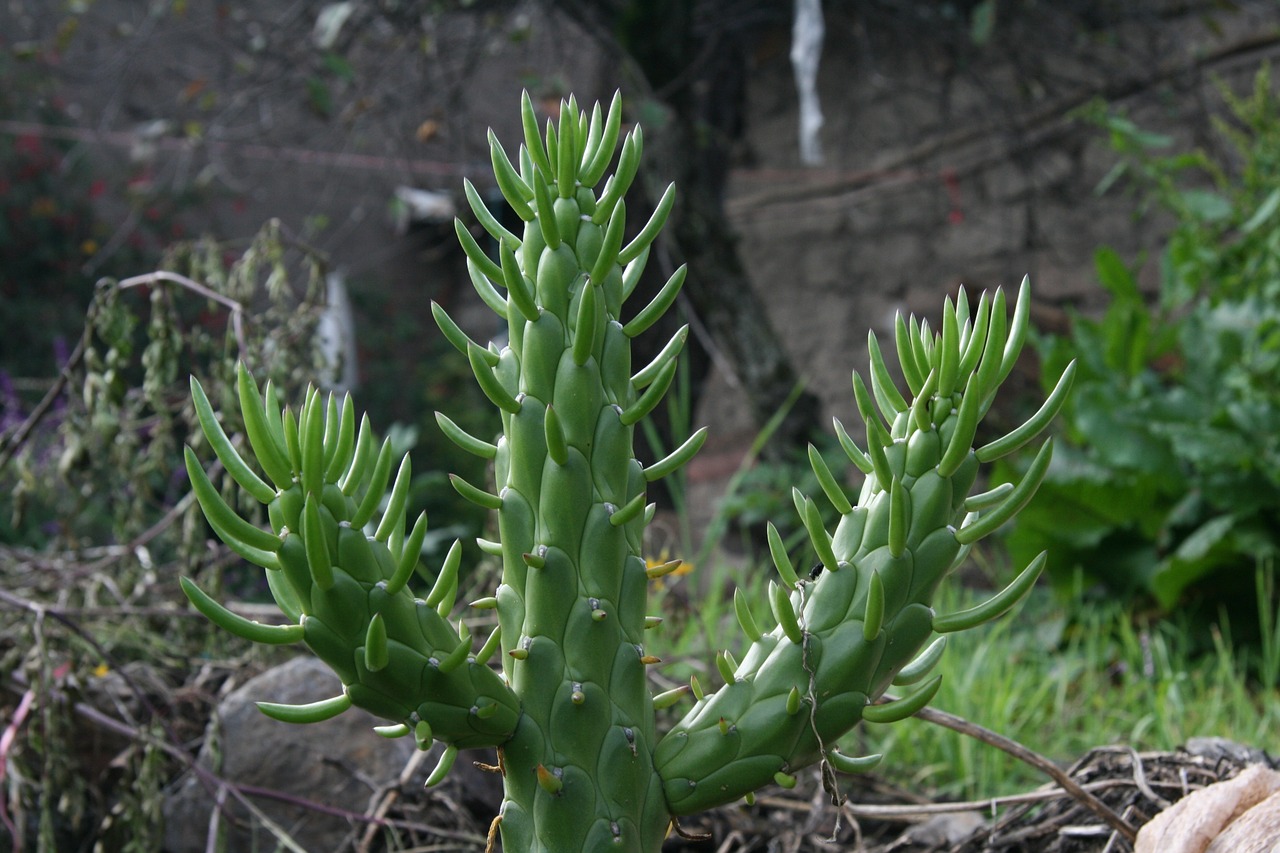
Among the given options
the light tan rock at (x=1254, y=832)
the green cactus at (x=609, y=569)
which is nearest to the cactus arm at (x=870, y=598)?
the green cactus at (x=609, y=569)

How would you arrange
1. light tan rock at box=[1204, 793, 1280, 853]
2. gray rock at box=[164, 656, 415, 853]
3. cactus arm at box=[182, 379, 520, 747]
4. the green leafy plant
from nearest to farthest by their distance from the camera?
cactus arm at box=[182, 379, 520, 747], light tan rock at box=[1204, 793, 1280, 853], gray rock at box=[164, 656, 415, 853], the green leafy plant

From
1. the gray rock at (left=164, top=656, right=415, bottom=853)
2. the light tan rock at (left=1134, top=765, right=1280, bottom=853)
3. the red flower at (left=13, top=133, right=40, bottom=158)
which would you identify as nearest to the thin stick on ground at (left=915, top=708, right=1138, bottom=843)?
the light tan rock at (left=1134, top=765, right=1280, bottom=853)

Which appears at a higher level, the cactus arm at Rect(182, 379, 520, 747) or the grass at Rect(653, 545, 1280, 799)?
the cactus arm at Rect(182, 379, 520, 747)

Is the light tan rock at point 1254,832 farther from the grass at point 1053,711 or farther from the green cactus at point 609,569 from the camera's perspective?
the grass at point 1053,711

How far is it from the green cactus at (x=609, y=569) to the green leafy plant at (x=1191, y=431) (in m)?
2.50

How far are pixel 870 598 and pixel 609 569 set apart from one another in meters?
0.18

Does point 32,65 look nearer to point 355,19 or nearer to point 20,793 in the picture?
point 355,19

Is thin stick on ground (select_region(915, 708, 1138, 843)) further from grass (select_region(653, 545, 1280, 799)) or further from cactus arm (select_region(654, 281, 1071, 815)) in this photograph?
grass (select_region(653, 545, 1280, 799))

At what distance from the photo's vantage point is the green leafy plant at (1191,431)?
2.92m

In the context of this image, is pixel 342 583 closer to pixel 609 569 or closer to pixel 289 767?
pixel 609 569

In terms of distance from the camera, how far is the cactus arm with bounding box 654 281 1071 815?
2.38ft

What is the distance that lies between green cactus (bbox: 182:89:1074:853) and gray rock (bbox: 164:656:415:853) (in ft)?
2.77

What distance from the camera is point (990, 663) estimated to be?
2371 mm

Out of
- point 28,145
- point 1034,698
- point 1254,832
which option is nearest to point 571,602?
point 1254,832
